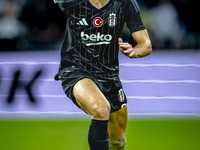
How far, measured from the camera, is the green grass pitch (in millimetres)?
3166

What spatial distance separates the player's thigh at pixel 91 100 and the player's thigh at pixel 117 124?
49cm

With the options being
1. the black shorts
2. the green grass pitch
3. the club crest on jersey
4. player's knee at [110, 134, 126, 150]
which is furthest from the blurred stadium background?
the club crest on jersey

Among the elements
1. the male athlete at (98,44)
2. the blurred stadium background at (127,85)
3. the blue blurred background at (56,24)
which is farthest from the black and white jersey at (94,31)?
the blue blurred background at (56,24)

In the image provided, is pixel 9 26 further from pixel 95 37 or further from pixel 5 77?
pixel 95 37

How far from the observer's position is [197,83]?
13.2 feet

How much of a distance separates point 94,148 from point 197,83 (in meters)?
2.61

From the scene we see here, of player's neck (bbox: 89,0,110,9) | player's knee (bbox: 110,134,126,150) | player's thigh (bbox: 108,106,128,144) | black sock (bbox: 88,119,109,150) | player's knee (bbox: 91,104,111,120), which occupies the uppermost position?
player's neck (bbox: 89,0,110,9)

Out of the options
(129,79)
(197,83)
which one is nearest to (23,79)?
(129,79)

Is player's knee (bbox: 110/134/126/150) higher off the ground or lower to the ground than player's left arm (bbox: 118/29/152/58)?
lower

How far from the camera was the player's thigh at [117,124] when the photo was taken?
2.32 metres

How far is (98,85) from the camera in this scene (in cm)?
213

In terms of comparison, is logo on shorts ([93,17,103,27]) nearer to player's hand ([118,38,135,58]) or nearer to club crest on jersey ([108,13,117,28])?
club crest on jersey ([108,13,117,28])

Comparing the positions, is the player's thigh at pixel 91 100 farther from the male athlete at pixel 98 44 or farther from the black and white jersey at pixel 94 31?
the black and white jersey at pixel 94 31

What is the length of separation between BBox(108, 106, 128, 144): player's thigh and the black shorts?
0.06m
